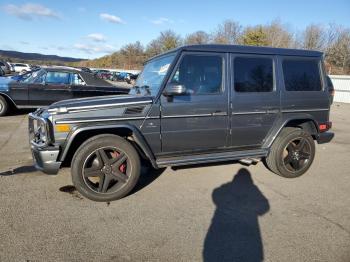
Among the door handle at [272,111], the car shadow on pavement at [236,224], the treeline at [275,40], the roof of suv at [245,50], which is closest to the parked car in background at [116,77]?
the treeline at [275,40]

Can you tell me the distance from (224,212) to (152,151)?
128 cm

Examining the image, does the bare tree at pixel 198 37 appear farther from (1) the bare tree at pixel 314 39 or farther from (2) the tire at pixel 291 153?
(2) the tire at pixel 291 153

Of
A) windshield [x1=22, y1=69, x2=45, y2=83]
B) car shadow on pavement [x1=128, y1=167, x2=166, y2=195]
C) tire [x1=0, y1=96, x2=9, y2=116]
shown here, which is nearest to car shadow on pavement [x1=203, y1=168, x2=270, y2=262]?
car shadow on pavement [x1=128, y1=167, x2=166, y2=195]

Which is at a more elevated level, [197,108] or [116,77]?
[116,77]

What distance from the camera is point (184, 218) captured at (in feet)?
12.8

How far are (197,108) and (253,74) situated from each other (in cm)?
116

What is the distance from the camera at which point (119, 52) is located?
82938 mm

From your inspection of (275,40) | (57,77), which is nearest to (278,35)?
(275,40)

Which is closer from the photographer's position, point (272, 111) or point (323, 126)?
point (272, 111)

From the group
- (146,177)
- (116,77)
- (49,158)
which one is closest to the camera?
(49,158)

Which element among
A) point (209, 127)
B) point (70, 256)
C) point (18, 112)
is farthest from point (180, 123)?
A: point (18, 112)

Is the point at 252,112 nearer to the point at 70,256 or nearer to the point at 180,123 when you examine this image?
the point at 180,123

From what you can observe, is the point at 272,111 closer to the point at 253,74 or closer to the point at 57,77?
the point at 253,74

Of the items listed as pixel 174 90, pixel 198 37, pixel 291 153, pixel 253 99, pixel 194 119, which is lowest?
pixel 291 153
